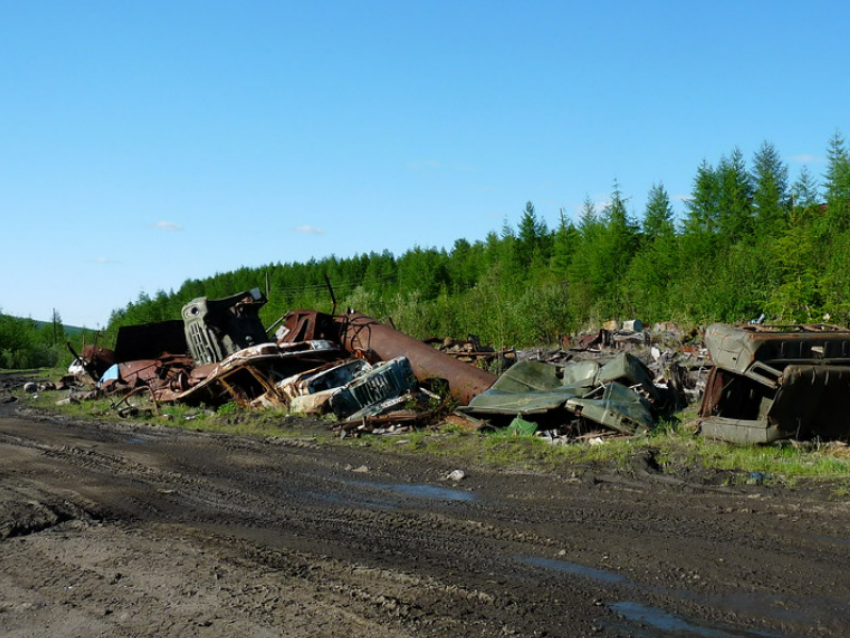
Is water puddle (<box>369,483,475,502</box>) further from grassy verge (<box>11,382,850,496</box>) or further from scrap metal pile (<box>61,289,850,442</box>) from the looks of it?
scrap metal pile (<box>61,289,850,442</box>)

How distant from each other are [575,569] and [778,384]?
5.14 meters

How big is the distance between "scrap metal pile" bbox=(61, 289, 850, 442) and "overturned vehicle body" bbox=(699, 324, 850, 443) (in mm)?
15

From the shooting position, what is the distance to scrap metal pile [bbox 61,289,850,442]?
9.84 metres

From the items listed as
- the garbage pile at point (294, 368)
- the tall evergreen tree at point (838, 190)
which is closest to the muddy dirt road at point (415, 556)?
the garbage pile at point (294, 368)

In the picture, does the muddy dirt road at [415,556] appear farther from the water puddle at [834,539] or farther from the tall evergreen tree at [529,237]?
the tall evergreen tree at [529,237]

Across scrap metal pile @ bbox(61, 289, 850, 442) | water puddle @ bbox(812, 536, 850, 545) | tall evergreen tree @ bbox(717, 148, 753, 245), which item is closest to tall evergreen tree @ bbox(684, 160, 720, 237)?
tall evergreen tree @ bbox(717, 148, 753, 245)

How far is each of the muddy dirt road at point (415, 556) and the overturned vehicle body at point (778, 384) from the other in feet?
6.72

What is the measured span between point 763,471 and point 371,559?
462 cm

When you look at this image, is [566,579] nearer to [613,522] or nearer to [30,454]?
[613,522]

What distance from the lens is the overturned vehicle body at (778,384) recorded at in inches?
377

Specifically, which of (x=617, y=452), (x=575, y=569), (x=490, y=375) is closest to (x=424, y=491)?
(x=617, y=452)

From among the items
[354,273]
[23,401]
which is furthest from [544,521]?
[354,273]

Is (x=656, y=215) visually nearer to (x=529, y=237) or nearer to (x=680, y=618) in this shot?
(x=529, y=237)

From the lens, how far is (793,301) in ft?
64.6
